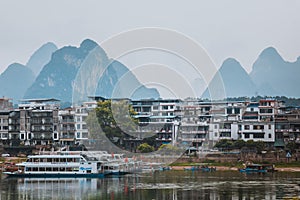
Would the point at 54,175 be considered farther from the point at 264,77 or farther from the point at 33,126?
the point at 264,77

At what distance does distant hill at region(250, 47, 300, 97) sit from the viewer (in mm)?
140875

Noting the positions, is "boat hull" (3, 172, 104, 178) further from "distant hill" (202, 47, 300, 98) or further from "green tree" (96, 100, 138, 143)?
"distant hill" (202, 47, 300, 98)

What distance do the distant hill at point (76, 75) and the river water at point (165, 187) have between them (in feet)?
291

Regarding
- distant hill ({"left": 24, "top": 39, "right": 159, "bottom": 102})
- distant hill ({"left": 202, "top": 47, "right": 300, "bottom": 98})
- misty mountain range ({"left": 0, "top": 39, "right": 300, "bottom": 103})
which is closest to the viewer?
distant hill ({"left": 24, "top": 39, "right": 159, "bottom": 102})

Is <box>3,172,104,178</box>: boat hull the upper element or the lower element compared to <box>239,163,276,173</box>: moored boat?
lower

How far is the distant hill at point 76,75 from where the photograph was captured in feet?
411

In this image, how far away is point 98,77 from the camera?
12556cm

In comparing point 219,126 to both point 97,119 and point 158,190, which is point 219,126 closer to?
point 97,119

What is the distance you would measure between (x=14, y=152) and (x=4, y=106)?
34.5ft

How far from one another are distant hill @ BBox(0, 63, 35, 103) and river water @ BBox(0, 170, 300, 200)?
413ft

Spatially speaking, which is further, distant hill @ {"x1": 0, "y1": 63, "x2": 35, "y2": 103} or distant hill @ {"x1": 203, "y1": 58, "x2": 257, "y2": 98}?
distant hill @ {"x1": 0, "y1": 63, "x2": 35, "y2": 103}

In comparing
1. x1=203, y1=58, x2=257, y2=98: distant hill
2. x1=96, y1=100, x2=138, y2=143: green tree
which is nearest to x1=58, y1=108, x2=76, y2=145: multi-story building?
x1=96, y1=100, x2=138, y2=143: green tree

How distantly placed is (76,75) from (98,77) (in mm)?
7915

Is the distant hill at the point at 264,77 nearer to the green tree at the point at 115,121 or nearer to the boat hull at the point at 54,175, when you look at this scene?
the green tree at the point at 115,121
